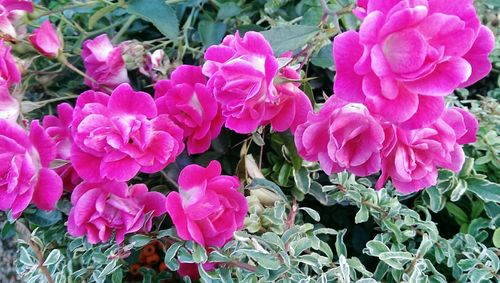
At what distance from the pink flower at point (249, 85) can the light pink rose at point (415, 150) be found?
10cm

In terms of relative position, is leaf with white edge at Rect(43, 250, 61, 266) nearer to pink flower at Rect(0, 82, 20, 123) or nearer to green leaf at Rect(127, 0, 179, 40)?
pink flower at Rect(0, 82, 20, 123)

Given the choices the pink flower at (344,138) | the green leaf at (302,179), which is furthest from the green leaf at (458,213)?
the pink flower at (344,138)

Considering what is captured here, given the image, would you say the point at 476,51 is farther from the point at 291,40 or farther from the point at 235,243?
the point at 235,243

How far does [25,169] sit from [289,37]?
29cm

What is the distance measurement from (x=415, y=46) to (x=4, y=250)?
110 centimetres

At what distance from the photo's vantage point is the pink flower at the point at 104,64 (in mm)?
632

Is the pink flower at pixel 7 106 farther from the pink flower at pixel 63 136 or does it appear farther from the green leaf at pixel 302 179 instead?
the green leaf at pixel 302 179

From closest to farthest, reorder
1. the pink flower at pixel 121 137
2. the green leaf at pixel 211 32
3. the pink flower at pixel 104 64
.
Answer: the pink flower at pixel 121 137 < the pink flower at pixel 104 64 < the green leaf at pixel 211 32

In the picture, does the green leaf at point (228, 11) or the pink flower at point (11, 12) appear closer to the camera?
the pink flower at point (11, 12)

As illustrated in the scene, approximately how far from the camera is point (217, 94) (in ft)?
1.63

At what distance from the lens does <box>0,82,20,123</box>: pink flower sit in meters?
0.55

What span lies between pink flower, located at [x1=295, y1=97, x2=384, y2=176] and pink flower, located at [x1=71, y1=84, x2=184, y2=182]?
0.43 feet

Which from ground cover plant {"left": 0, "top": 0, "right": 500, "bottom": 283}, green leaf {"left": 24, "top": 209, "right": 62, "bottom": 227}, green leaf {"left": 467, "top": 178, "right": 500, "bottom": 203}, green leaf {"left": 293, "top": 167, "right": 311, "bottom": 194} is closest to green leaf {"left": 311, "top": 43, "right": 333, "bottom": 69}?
ground cover plant {"left": 0, "top": 0, "right": 500, "bottom": 283}

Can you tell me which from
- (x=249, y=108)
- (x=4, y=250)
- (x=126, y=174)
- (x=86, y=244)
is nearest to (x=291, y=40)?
(x=249, y=108)
